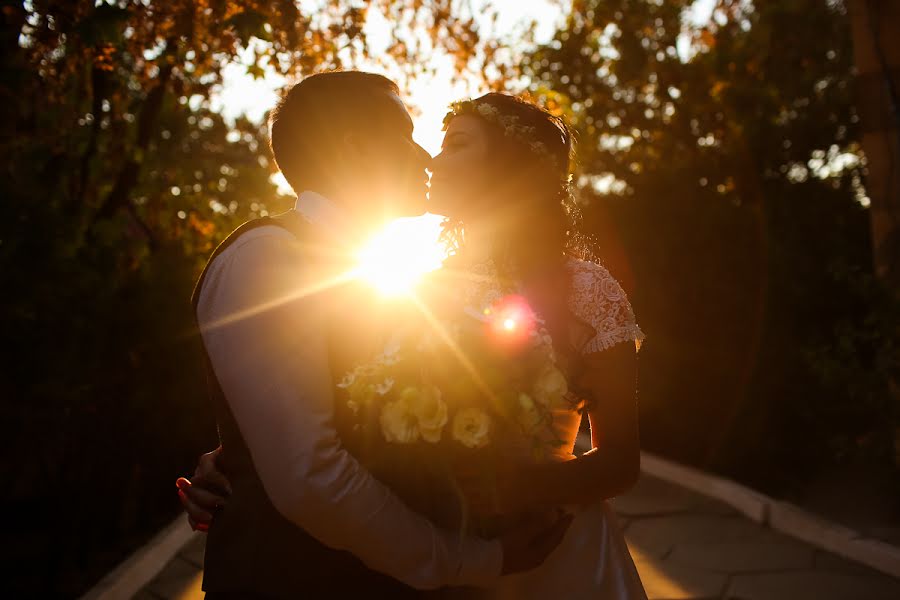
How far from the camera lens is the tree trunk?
6.95 metres

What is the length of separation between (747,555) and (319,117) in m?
5.85

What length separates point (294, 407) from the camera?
2172 millimetres

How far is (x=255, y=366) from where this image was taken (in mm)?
2166

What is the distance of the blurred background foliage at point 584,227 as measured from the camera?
581 cm

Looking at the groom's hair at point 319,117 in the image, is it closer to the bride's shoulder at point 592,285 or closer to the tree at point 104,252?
the bride's shoulder at point 592,285

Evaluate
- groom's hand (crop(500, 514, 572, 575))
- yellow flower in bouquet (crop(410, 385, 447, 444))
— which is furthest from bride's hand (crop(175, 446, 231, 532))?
groom's hand (crop(500, 514, 572, 575))

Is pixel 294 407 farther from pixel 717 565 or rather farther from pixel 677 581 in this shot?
pixel 717 565

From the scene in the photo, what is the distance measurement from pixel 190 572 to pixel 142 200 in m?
4.29

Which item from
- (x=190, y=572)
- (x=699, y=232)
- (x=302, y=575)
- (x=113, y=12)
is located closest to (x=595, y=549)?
(x=302, y=575)

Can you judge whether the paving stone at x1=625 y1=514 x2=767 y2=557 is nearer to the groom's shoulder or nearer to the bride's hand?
the bride's hand

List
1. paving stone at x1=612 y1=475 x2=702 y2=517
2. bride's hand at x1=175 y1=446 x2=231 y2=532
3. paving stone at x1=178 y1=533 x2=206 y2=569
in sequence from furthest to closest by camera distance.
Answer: paving stone at x1=612 y1=475 x2=702 y2=517 < paving stone at x1=178 y1=533 x2=206 y2=569 < bride's hand at x1=175 y1=446 x2=231 y2=532

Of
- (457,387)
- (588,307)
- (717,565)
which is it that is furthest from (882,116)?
(457,387)

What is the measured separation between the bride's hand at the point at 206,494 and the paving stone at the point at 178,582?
3.52 metres

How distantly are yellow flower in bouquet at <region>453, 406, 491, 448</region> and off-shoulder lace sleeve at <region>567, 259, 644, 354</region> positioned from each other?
672 mm
